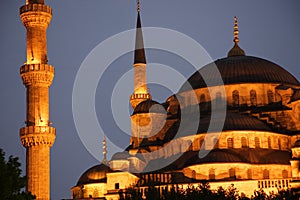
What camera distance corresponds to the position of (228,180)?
1804 inches

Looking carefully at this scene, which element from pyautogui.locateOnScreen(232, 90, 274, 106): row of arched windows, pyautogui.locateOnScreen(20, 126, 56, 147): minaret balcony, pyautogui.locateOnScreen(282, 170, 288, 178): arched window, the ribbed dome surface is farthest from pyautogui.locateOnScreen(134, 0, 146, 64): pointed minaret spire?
pyautogui.locateOnScreen(282, 170, 288, 178): arched window

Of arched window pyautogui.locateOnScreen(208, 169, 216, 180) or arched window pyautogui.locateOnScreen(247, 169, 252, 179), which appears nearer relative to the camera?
arched window pyautogui.locateOnScreen(208, 169, 216, 180)

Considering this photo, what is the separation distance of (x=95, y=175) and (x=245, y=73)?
10.5m

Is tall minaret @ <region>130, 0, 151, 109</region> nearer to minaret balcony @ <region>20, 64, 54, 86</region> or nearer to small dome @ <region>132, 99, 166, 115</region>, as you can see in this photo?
small dome @ <region>132, 99, 166, 115</region>

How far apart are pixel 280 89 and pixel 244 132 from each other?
17.2ft

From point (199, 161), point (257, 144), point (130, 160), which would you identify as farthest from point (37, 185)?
point (257, 144)

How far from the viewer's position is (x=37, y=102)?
49438mm

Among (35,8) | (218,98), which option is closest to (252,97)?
(218,98)

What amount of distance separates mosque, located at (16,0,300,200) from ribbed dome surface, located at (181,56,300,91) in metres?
0.06

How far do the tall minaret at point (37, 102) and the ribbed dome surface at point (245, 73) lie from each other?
973 centimetres

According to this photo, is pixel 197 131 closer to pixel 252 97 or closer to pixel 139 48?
pixel 252 97

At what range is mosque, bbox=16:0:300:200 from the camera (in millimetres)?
46812

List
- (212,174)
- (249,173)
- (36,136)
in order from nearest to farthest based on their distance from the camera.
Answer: (212,174)
(249,173)
(36,136)

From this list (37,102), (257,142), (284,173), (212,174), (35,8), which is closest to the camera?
(212,174)
